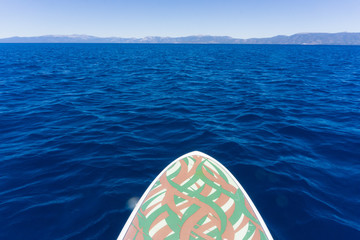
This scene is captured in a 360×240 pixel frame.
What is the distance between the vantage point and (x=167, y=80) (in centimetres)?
1814

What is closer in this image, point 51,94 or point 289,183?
point 289,183

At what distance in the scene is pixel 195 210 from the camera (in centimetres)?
391

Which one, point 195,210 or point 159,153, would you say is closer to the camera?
point 195,210

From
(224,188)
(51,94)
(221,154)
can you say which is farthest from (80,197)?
(51,94)

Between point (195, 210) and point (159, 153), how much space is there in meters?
2.86

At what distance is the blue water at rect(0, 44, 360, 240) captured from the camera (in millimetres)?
4047

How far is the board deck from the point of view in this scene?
348 centimetres

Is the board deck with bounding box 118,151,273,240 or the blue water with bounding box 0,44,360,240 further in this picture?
the blue water with bounding box 0,44,360,240

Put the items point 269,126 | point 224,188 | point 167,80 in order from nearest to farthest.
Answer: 1. point 224,188
2. point 269,126
3. point 167,80

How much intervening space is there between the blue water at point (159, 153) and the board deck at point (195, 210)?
1.93 feet

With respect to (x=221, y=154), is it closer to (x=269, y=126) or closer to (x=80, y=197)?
(x=269, y=126)

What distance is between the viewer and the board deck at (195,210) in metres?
3.48

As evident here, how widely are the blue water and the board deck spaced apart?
0.59 m

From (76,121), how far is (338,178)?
36.1 feet
